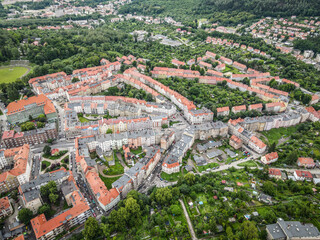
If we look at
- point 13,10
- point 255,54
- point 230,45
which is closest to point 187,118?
point 255,54

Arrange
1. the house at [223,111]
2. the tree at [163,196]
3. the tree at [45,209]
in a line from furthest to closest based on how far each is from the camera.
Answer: the house at [223,111]
the tree at [163,196]
the tree at [45,209]

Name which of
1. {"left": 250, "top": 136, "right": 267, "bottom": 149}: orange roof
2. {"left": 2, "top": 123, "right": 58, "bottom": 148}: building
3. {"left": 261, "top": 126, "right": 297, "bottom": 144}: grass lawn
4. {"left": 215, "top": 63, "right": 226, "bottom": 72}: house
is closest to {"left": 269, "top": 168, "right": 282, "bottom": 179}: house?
{"left": 250, "top": 136, "right": 267, "bottom": 149}: orange roof

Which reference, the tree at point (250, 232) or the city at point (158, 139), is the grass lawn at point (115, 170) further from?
the tree at point (250, 232)

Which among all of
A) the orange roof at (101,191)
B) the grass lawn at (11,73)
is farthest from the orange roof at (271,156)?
the grass lawn at (11,73)

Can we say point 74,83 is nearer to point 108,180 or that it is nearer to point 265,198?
point 108,180

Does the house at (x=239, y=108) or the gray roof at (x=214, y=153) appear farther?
the house at (x=239, y=108)

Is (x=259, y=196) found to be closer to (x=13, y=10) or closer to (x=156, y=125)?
(x=156, y=125)
